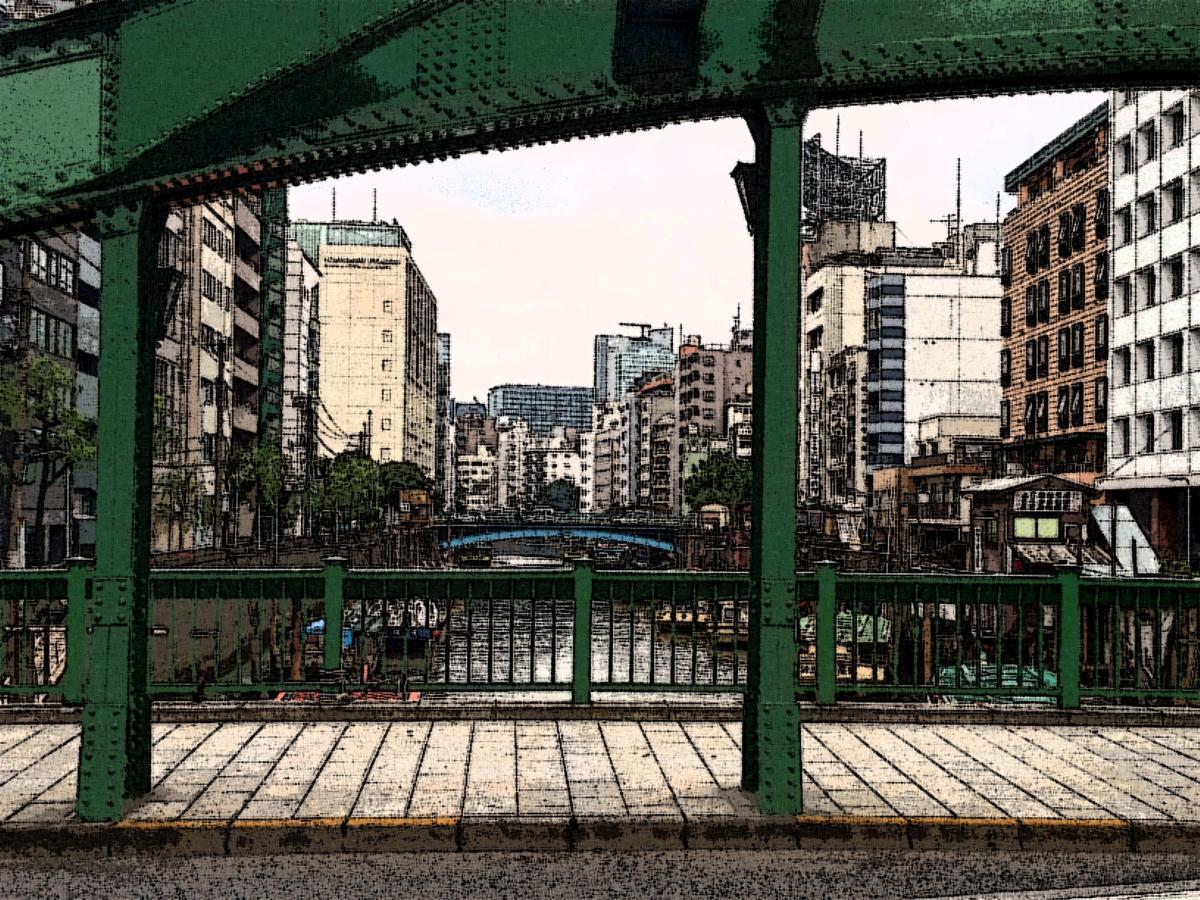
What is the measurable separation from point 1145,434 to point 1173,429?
2.54m

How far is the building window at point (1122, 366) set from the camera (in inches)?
2162

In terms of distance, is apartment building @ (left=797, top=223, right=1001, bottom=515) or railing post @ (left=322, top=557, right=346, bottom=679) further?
apartment building @ (left=797, top=223, right=1001, bottom=515)

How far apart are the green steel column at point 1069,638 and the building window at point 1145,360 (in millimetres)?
44138

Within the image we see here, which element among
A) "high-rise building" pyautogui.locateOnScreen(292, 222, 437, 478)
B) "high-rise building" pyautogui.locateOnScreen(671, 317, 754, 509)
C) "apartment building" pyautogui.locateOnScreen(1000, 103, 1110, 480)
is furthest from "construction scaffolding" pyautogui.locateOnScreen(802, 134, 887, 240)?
"apartment building" pyautogui.locateOnScreen(1000, 103, 1110, 480)

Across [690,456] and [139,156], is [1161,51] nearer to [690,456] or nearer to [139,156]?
[139,156]

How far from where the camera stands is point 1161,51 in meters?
8.25

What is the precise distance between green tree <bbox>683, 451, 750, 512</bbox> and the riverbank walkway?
4670 inches

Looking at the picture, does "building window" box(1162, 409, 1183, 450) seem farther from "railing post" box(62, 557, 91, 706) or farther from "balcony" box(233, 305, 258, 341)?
"balcony" box(233, 305, 258, 341)

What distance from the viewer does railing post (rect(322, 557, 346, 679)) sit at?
12.4 m

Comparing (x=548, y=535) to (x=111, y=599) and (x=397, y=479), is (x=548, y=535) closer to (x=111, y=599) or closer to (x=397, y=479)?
(x=397, y=479)

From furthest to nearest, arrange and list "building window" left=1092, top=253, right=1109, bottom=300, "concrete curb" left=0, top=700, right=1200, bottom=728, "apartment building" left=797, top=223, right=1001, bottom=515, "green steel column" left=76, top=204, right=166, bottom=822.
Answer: "apartment building" left=797, top=223, right=1001, bottom=515 < "building window" left=1092, top=253, right=1109, bottom=300 < "concrete curb" left=0, top=700, right=1200, bottom=728 < "green steel column" left=76, top=204, right=166, bottom=822

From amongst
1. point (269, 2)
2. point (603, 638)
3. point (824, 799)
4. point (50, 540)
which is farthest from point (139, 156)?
point (603, 638)

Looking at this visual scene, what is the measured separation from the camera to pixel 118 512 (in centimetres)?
848

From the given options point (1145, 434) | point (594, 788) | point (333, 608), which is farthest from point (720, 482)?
point (594, 788)
